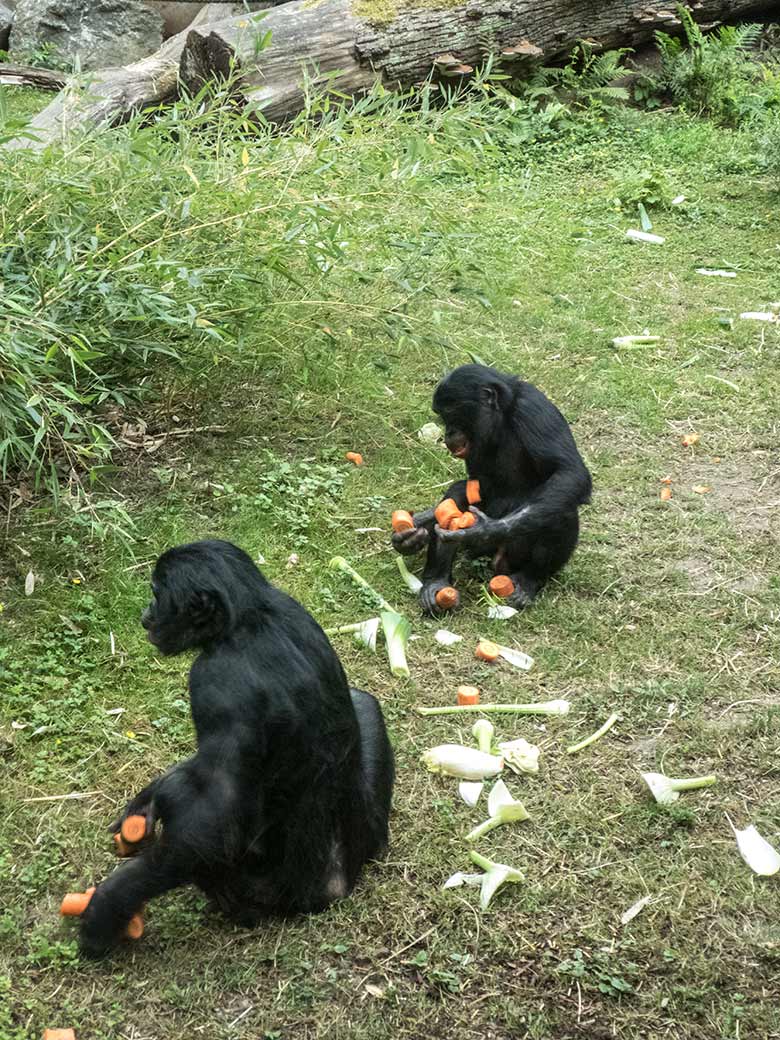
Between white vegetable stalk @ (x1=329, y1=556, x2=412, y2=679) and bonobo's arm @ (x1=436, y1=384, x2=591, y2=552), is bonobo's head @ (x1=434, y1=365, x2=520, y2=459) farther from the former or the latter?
white vegetable stalk @ (x1=329, y1=556, x2=412, y2=679)

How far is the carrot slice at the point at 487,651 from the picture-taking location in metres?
5.52

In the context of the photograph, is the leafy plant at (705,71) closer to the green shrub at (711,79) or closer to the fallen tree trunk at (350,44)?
the green shrub at (711,79)

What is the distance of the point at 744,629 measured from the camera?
5.70m

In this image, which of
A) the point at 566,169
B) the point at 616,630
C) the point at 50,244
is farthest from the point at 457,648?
the point at 566,169

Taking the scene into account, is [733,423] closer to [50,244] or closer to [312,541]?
[312,541]

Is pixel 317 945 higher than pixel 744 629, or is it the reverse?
pixel 317 945

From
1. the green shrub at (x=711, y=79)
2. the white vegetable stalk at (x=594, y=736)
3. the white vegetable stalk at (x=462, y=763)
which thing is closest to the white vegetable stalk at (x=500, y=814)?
the white vegetable stalk at (x=462, y=763)

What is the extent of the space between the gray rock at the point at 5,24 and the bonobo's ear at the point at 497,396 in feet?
41.2

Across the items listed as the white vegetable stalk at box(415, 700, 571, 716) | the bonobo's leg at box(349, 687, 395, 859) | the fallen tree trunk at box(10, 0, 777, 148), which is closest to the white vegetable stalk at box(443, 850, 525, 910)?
the bonobo's leg at box(349, 687, 395, 859)

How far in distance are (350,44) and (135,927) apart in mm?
9494

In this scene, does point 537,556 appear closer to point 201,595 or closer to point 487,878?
point 487,878

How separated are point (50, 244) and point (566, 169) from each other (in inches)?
288

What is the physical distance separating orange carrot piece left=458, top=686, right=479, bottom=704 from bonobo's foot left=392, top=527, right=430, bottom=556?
1.24 meters

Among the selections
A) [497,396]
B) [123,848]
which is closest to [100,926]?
[123,848]
